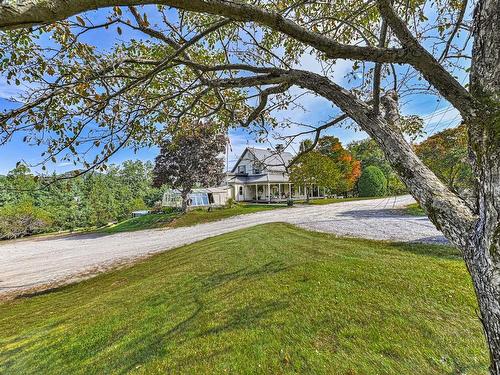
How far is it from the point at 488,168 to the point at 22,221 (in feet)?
101

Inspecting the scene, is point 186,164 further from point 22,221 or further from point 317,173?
point 22,221

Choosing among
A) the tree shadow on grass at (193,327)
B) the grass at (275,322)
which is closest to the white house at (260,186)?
the grass at (275,322)

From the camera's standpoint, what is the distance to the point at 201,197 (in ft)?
Answer: 94.4

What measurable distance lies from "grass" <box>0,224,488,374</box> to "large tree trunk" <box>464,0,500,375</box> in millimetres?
1691

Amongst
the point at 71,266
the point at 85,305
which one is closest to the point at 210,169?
the point at 71,266

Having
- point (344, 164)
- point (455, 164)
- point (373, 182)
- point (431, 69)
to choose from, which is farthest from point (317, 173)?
point (431, 69)

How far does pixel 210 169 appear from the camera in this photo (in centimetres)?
2220

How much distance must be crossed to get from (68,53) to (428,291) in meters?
5.89

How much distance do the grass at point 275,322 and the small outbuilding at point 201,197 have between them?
22072 mm

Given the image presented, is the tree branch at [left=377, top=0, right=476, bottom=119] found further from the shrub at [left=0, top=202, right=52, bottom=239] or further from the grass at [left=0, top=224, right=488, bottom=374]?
the shrub at [left=0, top=202, right=52, bottom=239]

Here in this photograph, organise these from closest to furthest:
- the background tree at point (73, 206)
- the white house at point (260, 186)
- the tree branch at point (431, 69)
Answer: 1. the tree branch at point (431, 69)
2. the background tree at point (73, 206)
3. the white house at point (260, 186)

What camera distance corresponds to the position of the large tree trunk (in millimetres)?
1170

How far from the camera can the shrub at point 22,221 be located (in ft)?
70.6

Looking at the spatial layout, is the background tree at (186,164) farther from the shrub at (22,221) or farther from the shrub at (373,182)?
the shrub at (373,182)
